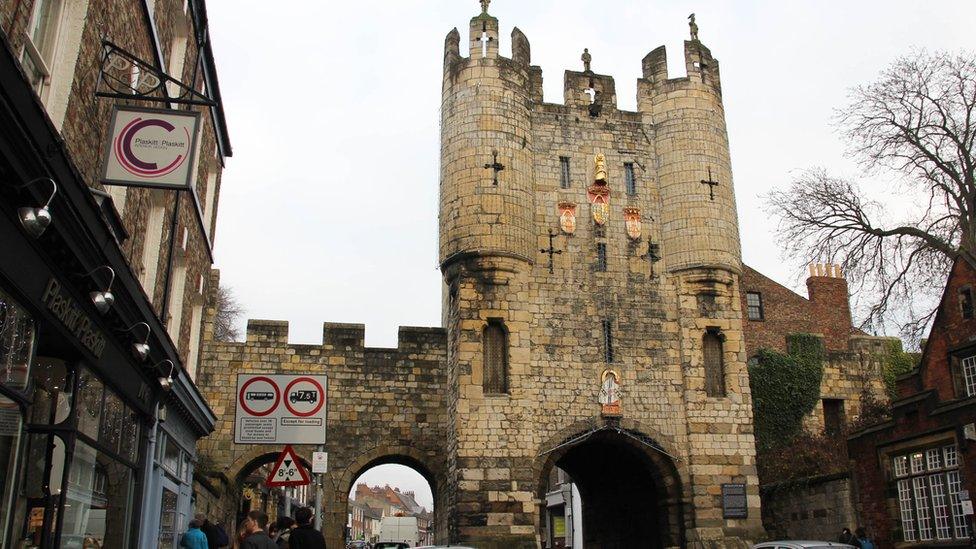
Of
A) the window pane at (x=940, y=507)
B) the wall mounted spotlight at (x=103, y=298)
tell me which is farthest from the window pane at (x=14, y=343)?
the window pane at (x=940, y=507)

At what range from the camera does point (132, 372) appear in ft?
30.8

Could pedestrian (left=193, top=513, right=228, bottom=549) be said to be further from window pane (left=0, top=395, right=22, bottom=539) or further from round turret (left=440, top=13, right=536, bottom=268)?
round turret (left=440, top=13, right=536, bottom=268)

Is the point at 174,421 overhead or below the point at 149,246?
below

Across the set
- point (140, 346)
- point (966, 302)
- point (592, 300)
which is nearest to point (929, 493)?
point (966, 302)

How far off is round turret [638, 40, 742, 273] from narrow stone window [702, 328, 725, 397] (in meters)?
1.79

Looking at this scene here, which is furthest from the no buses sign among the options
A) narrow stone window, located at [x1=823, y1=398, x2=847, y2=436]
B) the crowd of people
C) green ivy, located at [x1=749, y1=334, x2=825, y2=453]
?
narrow stone window, located at [x1=823, y1=398, x2=847, y2=436]

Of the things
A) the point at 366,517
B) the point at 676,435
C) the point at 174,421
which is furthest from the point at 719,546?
the point at 366,517

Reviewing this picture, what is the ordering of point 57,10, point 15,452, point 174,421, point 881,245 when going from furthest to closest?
point 881,245 < point 174,421 < point 57,10 < point 15,452

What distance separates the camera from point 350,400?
933 inches

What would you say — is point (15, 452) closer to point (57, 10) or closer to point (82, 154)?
point (82, 154)

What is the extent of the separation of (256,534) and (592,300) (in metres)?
14.2

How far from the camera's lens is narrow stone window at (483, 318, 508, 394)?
2034 cm

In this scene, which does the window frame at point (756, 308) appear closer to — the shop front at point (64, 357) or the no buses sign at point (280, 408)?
the no buses sign at point (280, 408)

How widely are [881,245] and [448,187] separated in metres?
10.7
